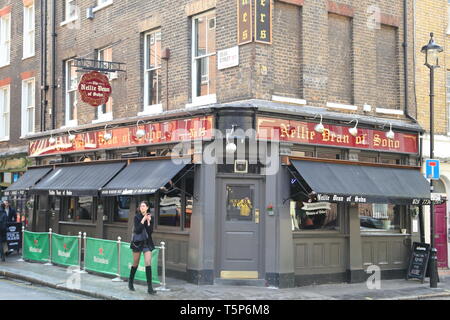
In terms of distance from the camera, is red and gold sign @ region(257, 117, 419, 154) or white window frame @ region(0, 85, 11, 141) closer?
red and gold sign @ region(257, 117, 419, 154)

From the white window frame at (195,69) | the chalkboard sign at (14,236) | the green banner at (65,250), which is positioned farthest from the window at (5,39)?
the white window frame at (195,69)

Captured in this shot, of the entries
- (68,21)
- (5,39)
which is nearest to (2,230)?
(68,21)

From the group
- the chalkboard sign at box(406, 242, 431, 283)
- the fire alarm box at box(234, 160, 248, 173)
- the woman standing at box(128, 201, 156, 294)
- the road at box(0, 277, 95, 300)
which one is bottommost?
the road at box(0, 277, 95, 300)

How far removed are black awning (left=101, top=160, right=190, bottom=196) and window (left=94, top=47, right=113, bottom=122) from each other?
2.86 m

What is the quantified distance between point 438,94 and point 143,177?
912 cm

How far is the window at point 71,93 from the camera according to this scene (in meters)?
20.2

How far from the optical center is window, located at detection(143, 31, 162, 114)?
659 inches

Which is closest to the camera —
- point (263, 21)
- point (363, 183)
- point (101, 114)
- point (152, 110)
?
point (263, 21)

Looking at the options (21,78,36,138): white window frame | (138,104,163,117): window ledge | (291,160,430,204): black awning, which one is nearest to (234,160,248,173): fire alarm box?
(291,160,430,204): black awning

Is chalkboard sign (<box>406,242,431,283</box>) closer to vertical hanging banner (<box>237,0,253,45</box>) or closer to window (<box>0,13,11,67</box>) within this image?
vertical hanging banner (<box>237,0,253,45</box>)

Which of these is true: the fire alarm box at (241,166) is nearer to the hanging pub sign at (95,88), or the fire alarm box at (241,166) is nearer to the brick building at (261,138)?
the brick building at (261,138)

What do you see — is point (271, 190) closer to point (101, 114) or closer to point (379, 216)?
point (379, 216)

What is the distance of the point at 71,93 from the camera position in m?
20.5
